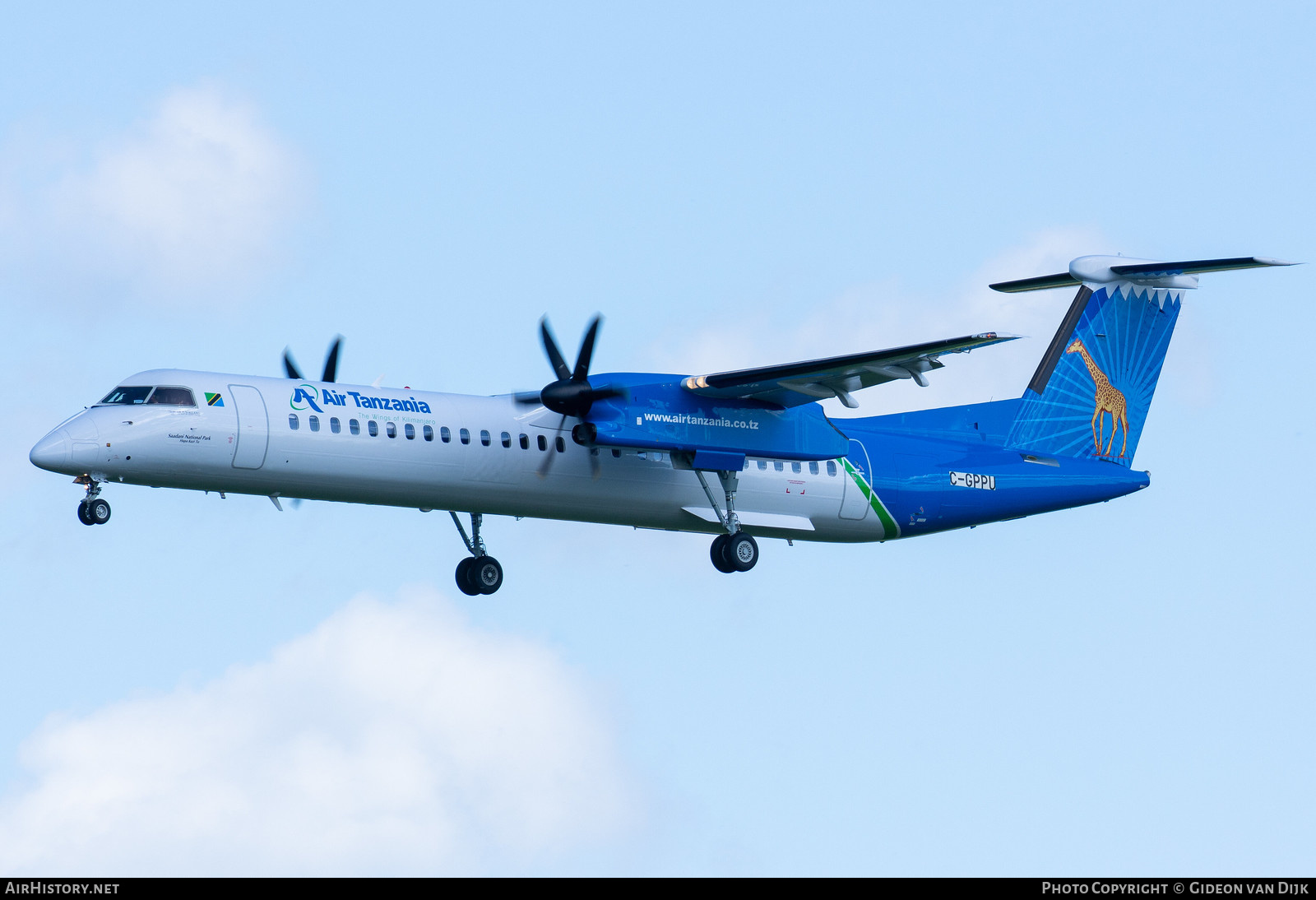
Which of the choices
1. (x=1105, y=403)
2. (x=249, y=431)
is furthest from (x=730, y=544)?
(x=1105, y=403)

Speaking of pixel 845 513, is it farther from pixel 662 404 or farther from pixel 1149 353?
pixel 1149 353

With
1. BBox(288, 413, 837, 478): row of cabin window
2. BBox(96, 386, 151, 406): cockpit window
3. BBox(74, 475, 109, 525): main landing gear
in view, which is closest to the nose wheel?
BBox(74, 475, 109, 525): main landing gear

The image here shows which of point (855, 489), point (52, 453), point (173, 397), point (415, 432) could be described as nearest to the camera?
point (52, 453)

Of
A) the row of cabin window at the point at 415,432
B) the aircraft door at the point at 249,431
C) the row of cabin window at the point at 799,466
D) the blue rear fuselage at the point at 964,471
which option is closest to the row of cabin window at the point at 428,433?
the row of cabin window at the point at 415,432

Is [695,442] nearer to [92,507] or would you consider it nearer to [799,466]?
[799,466]

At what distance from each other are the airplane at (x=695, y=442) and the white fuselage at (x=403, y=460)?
27 millimetres

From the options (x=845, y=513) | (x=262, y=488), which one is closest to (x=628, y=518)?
(x=845, y=513)

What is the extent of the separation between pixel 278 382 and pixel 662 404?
5.30 metres

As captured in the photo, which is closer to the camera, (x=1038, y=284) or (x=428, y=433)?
Result: (x=428, y=433)

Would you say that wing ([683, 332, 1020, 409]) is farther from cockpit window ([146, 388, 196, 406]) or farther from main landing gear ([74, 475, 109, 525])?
main landing gear ([74, 475, 109, 525])

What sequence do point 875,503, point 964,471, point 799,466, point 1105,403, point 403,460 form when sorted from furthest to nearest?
point 1105,403 → point 964,471 → point 875,503 → point 799,466 → point 403,460

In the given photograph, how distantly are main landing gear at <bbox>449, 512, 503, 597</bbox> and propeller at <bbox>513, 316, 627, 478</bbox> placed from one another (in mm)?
2728

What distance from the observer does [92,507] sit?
69.0 feet

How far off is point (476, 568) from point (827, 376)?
6065 millimetres
